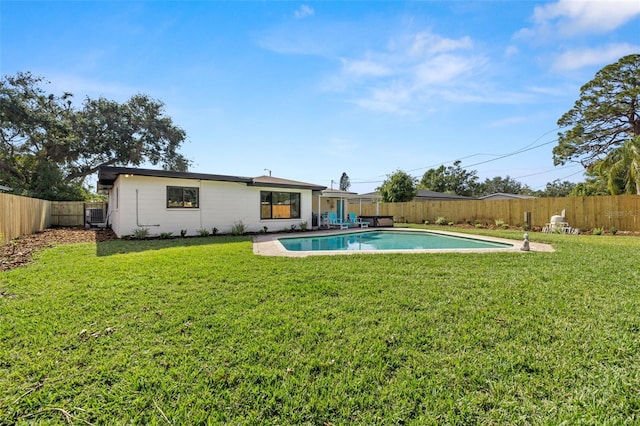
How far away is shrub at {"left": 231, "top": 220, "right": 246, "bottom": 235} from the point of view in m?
13.1

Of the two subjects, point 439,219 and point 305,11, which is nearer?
point 305,11

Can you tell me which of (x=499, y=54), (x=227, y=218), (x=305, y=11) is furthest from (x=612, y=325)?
(x=227, y=218)

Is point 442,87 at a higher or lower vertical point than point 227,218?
higher

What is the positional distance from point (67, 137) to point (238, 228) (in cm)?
1692

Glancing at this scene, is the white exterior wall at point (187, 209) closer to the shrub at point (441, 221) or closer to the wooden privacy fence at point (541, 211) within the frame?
the shrub at point (441, 221)

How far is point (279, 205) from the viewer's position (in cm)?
1505

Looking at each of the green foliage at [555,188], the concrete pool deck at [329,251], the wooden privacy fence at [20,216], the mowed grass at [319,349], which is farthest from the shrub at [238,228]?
the green foliage at [555,188]

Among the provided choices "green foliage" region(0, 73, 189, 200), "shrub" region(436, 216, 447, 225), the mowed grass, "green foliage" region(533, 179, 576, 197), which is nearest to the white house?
the mowed grass

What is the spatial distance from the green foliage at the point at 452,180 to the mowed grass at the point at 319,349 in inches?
1645

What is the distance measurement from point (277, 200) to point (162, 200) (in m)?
5.23

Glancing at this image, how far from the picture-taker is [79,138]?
2136 cm

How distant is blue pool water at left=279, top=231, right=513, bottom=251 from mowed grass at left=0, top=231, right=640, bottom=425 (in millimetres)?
5333

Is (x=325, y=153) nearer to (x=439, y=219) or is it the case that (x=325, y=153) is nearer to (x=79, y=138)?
(x=439, y=219)

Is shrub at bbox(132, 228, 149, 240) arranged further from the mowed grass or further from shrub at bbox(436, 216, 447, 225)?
shrub at bbox(436, 216, 447, 225)
